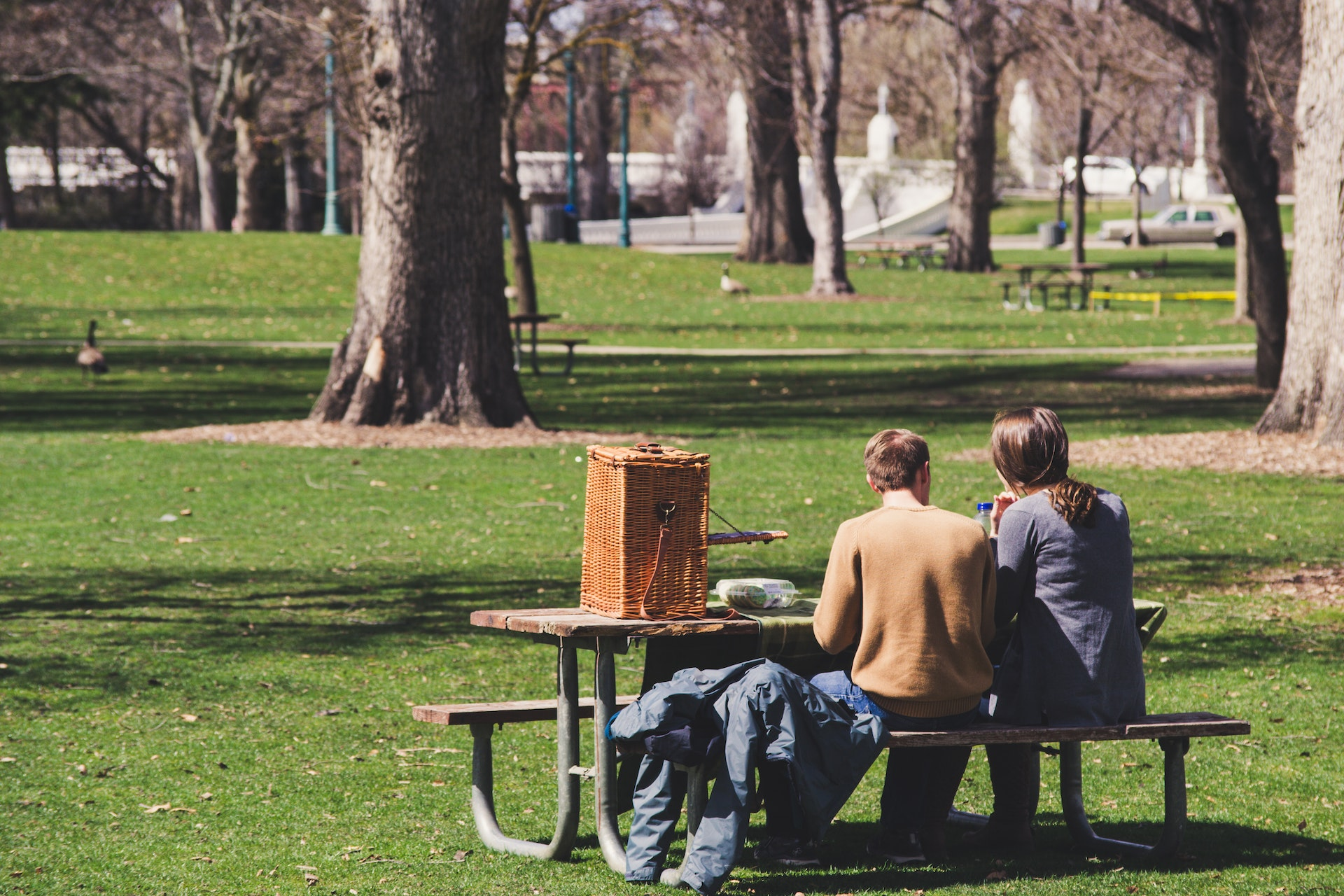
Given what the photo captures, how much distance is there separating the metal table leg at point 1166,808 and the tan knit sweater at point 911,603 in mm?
658

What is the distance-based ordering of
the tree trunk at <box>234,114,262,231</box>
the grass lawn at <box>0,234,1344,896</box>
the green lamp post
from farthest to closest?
the tree trunk at <box>234,114,262,231</box>, the green lamp post, the grass lawn at <box>0,234,1344,896</box>

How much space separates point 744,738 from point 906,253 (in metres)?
44.2

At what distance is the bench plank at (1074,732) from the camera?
14.8 ft

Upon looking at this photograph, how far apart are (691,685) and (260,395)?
1547 centimetres

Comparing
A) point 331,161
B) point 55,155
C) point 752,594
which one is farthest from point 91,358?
point 55,155

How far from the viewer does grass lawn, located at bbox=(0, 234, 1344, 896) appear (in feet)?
16.1

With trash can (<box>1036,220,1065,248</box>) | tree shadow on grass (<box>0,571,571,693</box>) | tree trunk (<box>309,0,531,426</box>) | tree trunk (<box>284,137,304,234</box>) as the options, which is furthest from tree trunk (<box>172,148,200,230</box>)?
tree shadow on grass (<box>0,571,571,693</box>)

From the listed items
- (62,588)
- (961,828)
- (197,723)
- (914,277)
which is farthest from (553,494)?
(914,277)

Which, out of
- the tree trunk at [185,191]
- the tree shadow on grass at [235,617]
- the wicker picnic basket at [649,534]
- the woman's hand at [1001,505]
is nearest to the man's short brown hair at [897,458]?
the woman's hand at [1001,505]

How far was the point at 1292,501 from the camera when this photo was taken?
471 inches

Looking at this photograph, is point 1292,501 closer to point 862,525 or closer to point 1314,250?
point 1314,250

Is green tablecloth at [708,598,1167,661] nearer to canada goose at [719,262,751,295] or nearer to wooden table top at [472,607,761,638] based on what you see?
wooden table top at [472,607,761,638]

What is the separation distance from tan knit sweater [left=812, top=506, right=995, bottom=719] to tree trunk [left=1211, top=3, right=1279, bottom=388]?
14.0m

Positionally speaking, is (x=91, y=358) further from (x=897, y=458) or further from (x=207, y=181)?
(x=207, y=181)
